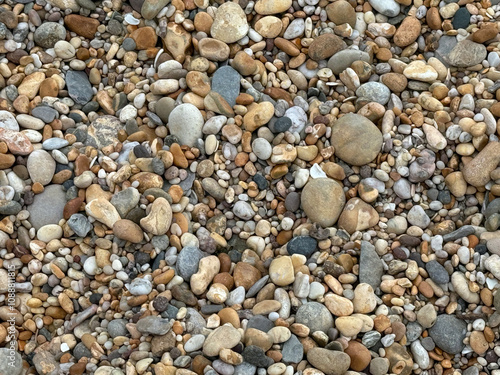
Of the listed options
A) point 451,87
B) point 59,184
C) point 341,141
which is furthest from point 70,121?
point 451,87

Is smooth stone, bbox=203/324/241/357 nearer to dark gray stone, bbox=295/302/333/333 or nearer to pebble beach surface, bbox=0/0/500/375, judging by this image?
pebble beach surface, bbox=0/0/500/375

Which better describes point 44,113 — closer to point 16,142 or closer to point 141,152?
point 16,142

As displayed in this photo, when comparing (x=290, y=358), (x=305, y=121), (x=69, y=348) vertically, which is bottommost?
(x=69, y=348)

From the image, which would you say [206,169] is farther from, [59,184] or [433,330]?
[433,330]

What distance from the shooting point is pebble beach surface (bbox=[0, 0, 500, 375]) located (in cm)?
214

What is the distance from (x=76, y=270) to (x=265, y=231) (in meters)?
0.83

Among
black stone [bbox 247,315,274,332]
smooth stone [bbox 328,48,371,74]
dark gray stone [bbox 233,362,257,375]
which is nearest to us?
dark gray stone [bbox 233,362,257,375]

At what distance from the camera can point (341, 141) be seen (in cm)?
252

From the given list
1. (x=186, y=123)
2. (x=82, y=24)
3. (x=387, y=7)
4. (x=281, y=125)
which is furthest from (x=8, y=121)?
(x=387, y=7)

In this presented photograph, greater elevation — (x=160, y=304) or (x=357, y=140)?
(x=357, y=140)

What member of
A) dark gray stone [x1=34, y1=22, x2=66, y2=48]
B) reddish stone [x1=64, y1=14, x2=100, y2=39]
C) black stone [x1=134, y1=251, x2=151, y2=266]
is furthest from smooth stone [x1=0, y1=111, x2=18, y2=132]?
black stone [x1=134, y1=251, x2=151, y2=266]

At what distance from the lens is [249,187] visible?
8.18ft

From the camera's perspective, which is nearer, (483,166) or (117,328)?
(117,328)

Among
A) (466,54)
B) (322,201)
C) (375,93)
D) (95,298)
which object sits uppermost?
(466,54)
